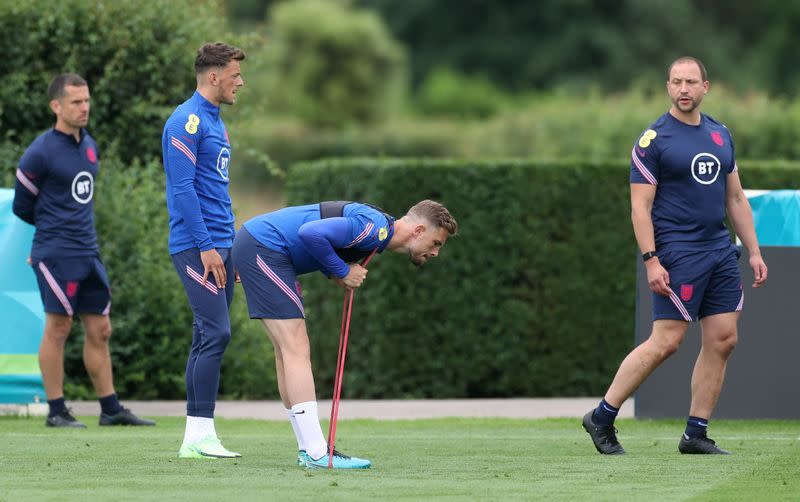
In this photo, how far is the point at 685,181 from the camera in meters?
7.84

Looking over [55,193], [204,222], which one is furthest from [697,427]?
[55,193]

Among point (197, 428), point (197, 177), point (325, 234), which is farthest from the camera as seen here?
point (197, 177)

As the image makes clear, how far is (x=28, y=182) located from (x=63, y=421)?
1.56 metres

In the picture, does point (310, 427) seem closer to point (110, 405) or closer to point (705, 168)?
point (705, 168)

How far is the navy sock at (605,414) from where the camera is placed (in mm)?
7883

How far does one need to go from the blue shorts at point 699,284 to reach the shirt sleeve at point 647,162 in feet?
1.35

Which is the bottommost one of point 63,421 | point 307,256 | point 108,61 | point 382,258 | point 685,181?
point 63,421

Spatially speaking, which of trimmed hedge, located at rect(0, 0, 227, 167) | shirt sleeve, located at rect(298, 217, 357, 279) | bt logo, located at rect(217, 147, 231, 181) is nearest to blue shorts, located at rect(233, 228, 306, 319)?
shirt sleeve, located at rect(298, 217, 357, 279)

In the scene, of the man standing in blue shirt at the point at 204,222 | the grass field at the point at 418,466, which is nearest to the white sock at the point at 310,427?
the grass field at the point at 418,466

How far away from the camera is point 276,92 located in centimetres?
4262

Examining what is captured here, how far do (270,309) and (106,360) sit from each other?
2.78m

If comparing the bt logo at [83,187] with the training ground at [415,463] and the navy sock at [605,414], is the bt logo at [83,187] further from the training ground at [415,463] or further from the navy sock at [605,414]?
the navy sock at [605,414]

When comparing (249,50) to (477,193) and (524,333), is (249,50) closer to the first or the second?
(477,193)

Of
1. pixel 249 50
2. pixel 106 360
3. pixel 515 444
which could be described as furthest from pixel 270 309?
pixel 249 50
